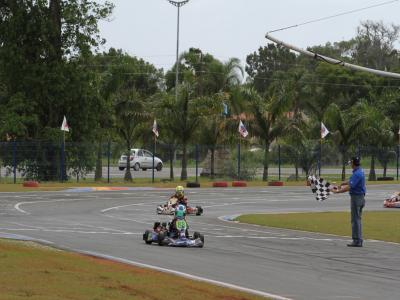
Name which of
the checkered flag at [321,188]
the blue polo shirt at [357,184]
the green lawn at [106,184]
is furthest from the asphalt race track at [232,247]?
the green lawn at [106,184]

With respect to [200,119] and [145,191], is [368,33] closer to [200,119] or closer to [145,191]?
[200,119]

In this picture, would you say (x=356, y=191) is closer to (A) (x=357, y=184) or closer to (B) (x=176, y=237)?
(A) (x=357, y=184)

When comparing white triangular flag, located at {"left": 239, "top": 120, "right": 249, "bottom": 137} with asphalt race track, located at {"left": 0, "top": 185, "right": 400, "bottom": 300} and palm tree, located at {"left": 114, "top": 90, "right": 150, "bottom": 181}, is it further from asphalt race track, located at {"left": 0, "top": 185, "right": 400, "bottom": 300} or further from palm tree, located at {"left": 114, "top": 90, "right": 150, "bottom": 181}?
asphalt race track, located at {"left": 0, "top": 185, "right": 400, "bottom": 300}

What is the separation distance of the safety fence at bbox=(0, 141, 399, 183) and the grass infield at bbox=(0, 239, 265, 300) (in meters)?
33.0

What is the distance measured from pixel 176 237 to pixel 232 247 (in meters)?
1.11

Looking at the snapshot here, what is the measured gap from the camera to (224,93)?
5284 centimetres

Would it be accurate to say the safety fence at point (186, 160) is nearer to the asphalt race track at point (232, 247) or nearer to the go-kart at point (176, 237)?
the asphalt race track at point (232, 247)

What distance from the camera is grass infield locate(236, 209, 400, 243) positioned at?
20.5m

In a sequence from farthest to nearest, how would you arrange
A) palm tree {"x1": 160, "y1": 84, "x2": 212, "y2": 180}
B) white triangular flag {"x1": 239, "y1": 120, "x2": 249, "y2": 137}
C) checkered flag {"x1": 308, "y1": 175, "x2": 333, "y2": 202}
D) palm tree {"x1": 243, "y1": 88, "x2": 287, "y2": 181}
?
palm tree {"x1": 243, "y1": 88, "x2": 287, "y2": 181}
white triangular flag {"x1": 239, "y1": 120, "x2": 249, "y2": 137}
palm tree {"x1": 160, "y1": 84, "x2": 212, "y2": 180}
checkered flag {"x1": 308, "y1": 175, "x2": 333, "y2": 202}

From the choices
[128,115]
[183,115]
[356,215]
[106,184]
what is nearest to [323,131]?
[183,115]

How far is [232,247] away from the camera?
1662cm

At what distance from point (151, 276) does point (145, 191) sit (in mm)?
28263

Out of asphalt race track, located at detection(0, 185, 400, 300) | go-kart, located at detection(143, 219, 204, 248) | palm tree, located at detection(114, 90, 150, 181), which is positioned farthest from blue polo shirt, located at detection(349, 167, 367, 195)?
palm tree, located at detection(114, 90, 150, 181)

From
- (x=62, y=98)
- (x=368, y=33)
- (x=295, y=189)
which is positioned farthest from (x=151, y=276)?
(x=368, y=33)
